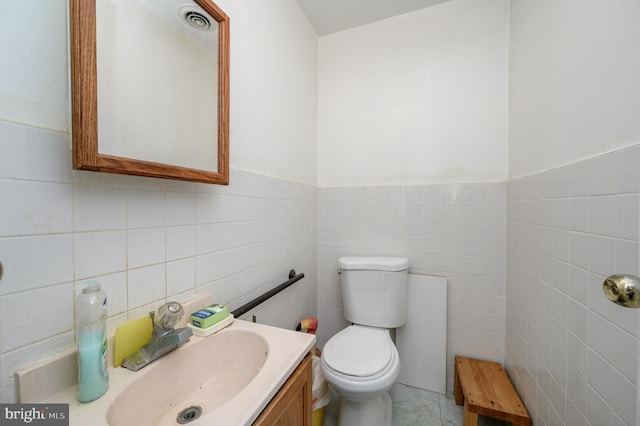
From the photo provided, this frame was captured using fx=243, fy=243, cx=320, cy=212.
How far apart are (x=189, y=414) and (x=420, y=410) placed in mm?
1290

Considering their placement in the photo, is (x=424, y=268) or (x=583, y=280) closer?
(x=583, y=280)

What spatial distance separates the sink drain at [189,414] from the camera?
25.3 inches

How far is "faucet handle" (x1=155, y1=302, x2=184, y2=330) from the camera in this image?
26.4 inches

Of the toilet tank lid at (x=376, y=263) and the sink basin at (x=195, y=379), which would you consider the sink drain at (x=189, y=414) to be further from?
the toilet tank lid at (x=376, y=263)

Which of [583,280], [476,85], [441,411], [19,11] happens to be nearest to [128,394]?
[19,11]

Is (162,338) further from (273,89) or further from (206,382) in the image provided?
(273,89)

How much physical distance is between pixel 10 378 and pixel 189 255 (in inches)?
16.9

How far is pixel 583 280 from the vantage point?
0.76 m

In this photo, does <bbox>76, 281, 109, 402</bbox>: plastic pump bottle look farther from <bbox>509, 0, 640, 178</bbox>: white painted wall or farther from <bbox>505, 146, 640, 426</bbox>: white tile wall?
<bbox>509, 0, 640, 178</bbox>: white painted wall

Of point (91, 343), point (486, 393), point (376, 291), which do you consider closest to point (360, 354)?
point (376, 291)

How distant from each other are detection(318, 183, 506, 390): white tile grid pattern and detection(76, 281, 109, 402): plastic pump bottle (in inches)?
53.6

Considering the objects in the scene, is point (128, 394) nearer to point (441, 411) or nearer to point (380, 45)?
point (441, 411)

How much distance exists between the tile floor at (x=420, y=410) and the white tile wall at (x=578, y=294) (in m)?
0.39

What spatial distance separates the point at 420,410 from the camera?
53.9 inches
